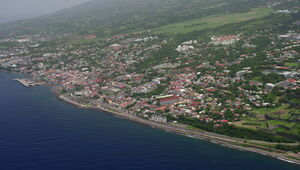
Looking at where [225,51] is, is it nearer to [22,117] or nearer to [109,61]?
[109,61]

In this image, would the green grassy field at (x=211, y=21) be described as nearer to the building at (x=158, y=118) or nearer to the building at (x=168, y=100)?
the building at (x=168, y=100)

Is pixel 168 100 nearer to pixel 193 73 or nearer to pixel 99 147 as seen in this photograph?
pixel 193 73

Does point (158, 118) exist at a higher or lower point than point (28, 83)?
lower

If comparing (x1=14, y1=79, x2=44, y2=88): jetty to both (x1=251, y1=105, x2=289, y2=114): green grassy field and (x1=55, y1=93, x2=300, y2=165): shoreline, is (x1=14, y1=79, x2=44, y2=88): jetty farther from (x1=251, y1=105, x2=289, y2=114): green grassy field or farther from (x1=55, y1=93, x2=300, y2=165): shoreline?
(x1=251, y1=105, x2=289, y2=114): green grassy field

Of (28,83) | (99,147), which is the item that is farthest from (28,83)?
(99,147)

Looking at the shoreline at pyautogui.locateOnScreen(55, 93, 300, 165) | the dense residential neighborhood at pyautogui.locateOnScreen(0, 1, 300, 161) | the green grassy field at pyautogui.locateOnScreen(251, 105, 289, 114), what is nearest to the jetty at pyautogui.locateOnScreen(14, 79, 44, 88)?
the dense residential neighborhood at pyautogui.locateOnScreen(0, 1, 300, 161)
